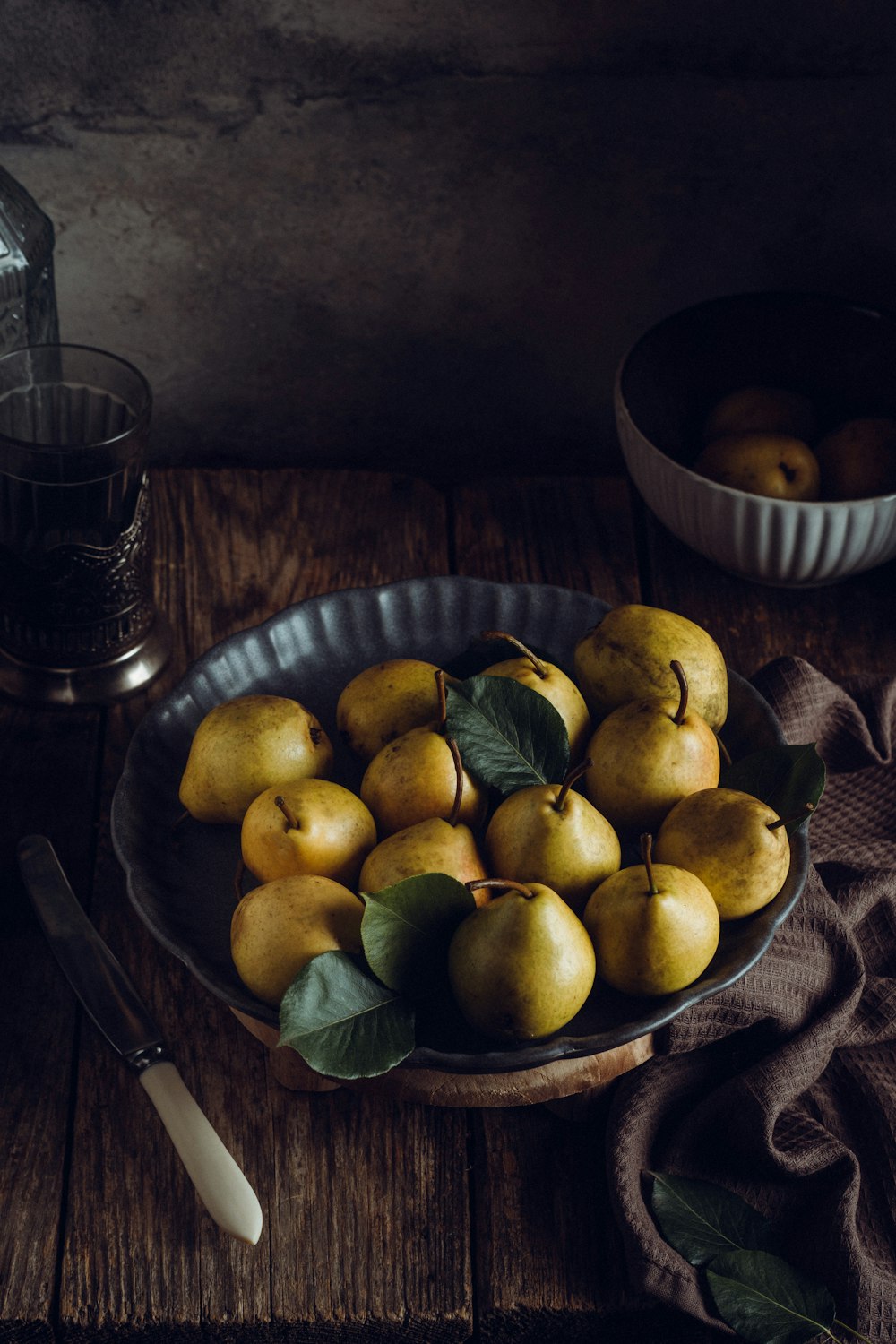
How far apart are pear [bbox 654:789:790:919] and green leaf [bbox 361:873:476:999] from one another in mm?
116

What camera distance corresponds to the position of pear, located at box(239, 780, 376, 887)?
649mm

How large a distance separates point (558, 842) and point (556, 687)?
0.12 metres

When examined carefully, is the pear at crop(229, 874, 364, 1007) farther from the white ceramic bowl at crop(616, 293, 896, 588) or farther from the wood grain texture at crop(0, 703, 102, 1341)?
the white ceramic bowl at crop(616, 293, 896, 588)

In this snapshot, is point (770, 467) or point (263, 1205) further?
point (770, 467)

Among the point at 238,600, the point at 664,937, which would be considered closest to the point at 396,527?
the point at 238,600

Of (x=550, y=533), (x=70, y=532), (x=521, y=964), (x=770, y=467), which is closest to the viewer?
(x=521, y=964)

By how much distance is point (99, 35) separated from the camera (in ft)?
3.01

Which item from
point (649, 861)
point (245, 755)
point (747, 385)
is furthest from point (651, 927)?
point (747, 385)

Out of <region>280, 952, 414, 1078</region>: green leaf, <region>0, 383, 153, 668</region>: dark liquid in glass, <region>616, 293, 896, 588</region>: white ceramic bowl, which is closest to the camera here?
<region>280, 952, 414, 1078</region>: green leaf

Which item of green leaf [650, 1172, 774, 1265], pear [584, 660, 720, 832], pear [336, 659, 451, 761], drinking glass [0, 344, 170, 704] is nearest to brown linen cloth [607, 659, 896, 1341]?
green leaf [650, 1172, 774, 1265]

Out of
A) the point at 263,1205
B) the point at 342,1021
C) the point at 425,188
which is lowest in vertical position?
the point at 263,1205

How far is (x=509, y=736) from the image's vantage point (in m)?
0.69

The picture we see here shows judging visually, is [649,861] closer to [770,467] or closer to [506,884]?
[506,884]

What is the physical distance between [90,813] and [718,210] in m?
0.68
